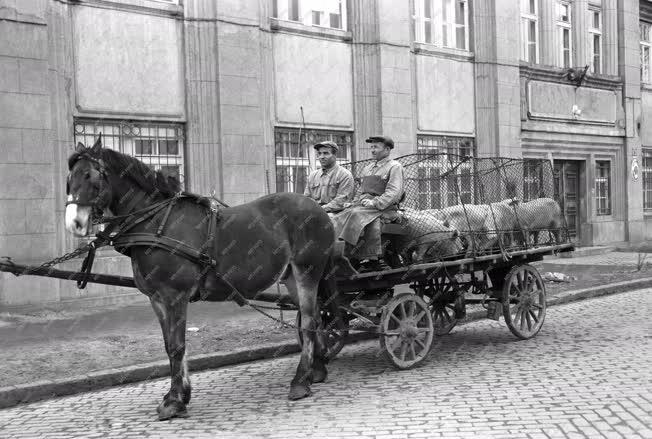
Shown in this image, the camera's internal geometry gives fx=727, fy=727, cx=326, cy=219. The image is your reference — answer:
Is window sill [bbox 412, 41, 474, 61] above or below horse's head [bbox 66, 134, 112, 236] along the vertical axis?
above

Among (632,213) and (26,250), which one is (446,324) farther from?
(632,213)

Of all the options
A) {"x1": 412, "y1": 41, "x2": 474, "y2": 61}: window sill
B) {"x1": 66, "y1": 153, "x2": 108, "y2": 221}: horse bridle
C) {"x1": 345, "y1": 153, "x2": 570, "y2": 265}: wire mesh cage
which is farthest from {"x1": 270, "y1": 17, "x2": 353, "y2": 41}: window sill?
{"x1": 66, "y1": 153, "x2": 108, "y2": 221}: horse bridle

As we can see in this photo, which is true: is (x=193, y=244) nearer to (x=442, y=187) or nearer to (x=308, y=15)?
(x=442, y=187)

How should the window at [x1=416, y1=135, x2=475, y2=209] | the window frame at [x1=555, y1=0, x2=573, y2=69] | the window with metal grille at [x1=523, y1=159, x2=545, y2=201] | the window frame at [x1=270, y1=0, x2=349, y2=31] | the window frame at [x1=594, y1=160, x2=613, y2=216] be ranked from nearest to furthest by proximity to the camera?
the window at [x1=416, y1=135, x2=475, y2=209]
the window with metal grille at [x1=523, y1=159, x2=545, y2=201]
the window frame at [x1=270, y1=0, x2=349, y2=31]
the window frame at [x1=555, y1=0, x2=573, y2=69]
the window frame at [x1=594, y1=160, x2=613, y2=216]

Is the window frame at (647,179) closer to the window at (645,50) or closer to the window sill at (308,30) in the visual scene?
the window at (645,50)

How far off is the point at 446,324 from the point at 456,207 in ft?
5.33

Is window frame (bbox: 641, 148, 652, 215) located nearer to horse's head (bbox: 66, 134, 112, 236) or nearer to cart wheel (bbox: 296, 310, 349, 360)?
cart wheel (bbox: 296, 310, 349, 360)

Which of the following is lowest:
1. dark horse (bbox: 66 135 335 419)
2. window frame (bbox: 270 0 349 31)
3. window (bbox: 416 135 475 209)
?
dark horse (bbox: 66 135 335 419)

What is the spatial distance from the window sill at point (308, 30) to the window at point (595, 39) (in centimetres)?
1029

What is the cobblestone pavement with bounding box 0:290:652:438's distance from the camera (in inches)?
207

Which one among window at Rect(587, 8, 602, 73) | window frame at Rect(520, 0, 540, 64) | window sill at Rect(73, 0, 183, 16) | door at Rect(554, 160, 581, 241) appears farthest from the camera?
window at Rect(587, 8, 602, 73)

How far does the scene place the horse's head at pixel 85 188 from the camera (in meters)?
5.39

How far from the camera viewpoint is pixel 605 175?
22.7 metres

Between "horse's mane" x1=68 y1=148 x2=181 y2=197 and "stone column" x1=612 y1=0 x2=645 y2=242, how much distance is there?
19.9 metres
